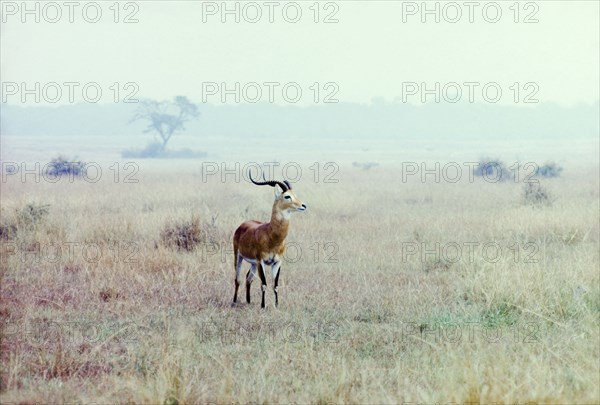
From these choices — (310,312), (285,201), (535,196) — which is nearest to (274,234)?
(285,201)

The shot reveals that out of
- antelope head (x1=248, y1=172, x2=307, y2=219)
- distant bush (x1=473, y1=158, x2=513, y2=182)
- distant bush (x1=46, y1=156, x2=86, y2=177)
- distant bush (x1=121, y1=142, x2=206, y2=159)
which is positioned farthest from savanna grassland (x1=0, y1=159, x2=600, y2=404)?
distant bush (x1=121, y1=142, x2=206, y2=159)

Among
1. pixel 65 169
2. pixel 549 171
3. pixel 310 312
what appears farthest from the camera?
pixel 549 171

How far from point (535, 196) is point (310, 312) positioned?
40.6 feet

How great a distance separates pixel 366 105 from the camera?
460 feet

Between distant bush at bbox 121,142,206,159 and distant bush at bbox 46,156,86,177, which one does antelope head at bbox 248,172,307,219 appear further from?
distant bush at bbox 121,142,206,159

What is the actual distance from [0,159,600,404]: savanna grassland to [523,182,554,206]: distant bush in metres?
2.17

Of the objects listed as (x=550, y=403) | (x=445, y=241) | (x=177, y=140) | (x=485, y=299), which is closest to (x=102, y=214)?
(x=445, y=241)

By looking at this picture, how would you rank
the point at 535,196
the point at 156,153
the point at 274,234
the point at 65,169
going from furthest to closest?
the point at 156,153 < the point at 65,169 < the point at 535,196 < the point at 274,234

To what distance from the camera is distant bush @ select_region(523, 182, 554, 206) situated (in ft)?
65.6

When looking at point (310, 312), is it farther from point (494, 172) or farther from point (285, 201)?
point (494, 172)

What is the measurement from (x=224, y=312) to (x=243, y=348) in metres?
1.57

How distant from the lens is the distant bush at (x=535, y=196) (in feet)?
65.6

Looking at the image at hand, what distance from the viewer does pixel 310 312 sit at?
9492 millimetres

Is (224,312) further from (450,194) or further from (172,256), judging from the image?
(450,194)
